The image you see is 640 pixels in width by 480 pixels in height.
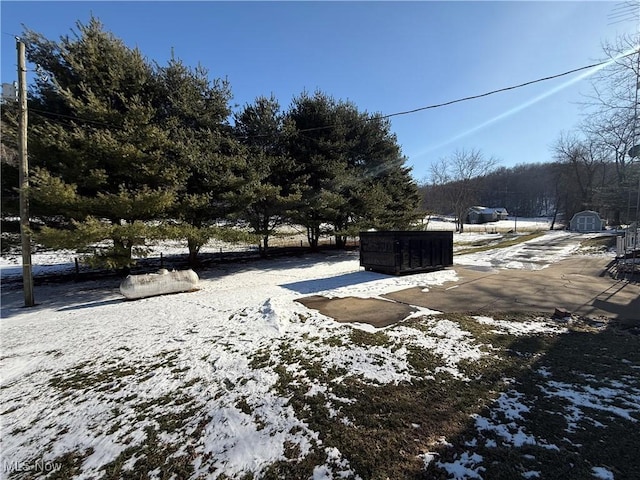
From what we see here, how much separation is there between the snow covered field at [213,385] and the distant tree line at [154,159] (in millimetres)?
2982

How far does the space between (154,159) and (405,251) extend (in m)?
8.74

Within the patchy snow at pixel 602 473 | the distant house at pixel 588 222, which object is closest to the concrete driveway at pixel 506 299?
the patchy snow at pixel 602 473

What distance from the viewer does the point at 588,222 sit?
30984mm

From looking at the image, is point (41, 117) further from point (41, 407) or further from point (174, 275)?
point (41, 407)

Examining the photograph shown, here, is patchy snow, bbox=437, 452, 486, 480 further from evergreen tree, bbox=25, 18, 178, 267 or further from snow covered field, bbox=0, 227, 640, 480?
evergreen tree, bbox=25, 18, 178, 267

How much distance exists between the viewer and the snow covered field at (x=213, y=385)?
7.56ft

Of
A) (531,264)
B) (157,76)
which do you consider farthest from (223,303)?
(531,264)

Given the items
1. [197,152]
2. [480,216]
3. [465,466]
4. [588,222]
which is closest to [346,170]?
[197,152]

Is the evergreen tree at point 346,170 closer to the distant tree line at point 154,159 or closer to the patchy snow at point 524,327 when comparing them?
the distant tree line at point 154,159

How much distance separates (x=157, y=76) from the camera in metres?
10.3

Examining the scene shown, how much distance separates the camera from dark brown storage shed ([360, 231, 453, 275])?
965 cm

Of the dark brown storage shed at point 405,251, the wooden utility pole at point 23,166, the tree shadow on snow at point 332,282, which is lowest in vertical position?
the tree shadow on snow at point 332,282

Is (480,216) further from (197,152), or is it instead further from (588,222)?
(197,152)

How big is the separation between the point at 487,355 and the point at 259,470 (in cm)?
325
